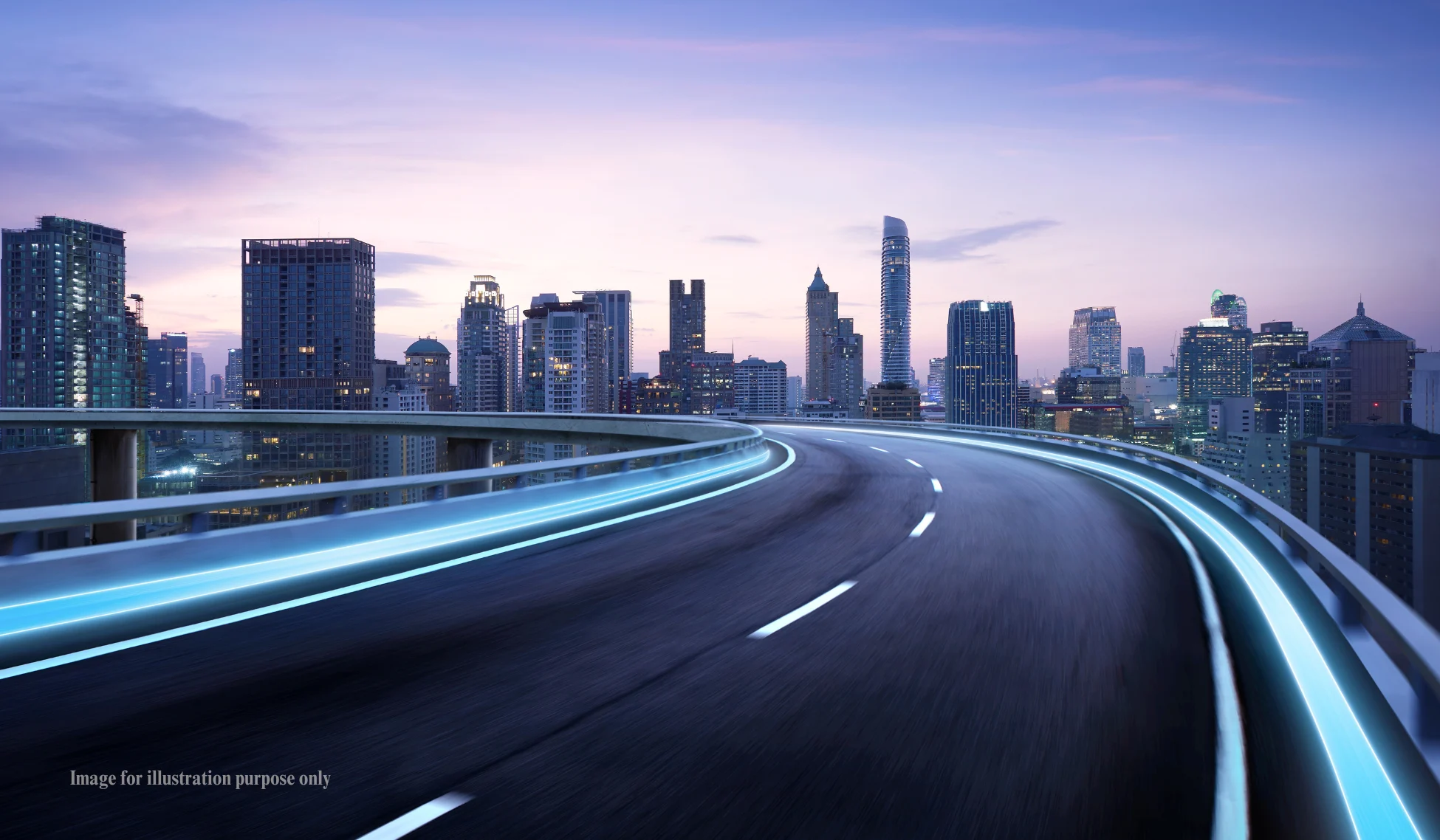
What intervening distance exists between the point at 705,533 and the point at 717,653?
504 centimetres

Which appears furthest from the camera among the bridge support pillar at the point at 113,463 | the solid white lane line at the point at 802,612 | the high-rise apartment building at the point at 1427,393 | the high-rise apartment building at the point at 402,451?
the high-rise apartment building at the point at 402,451

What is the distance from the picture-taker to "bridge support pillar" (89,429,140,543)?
43.7 m

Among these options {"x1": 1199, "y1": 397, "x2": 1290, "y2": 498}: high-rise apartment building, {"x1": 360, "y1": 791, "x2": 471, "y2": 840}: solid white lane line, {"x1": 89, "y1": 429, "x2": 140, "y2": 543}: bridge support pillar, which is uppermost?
{"x1": 360, "y1": 791, "x2": 471, "y2": 840}: solid white lane line

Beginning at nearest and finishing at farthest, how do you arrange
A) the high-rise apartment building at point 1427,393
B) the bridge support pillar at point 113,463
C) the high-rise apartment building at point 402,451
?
the bridge support pillar at point 113,463 → the high-rise apartment building at point 1427,393 → the high-rise apartment building at point 402,451

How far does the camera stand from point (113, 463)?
44469 mm

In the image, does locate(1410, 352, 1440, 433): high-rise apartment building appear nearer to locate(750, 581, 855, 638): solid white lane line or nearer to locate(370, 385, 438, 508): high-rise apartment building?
locate(750, 581, 855, 638): solid white lane line

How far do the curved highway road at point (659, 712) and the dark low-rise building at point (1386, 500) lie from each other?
33391 mm

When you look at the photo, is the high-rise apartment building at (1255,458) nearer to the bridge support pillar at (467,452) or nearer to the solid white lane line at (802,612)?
the bridge support pillar at (467,452)

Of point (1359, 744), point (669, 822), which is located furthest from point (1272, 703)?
point (669, 822)

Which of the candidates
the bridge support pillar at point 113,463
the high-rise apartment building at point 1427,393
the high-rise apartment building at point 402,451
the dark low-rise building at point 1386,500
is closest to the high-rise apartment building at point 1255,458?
the dark low-rise building at point 1386,500

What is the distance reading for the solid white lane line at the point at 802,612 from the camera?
5.88m

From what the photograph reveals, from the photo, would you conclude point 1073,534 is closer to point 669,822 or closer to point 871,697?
point 871,697

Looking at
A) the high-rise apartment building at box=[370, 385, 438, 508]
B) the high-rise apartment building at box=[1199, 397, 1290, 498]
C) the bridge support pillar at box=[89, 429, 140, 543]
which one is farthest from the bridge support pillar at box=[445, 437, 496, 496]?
the high-rise apartment building at box=[1199, 397, 1290, 498]

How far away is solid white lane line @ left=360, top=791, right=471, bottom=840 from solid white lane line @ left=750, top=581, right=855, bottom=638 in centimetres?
282
